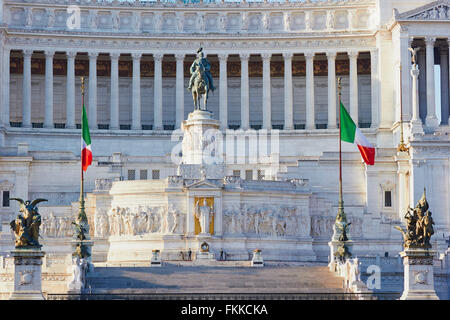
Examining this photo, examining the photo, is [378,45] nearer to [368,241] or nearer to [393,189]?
[393,189]

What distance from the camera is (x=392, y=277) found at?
70.8 m

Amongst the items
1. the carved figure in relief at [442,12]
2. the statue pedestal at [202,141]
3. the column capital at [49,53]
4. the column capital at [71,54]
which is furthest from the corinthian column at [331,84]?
the statue pedestal at [202,141]

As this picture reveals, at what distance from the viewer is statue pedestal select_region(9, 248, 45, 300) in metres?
59.1

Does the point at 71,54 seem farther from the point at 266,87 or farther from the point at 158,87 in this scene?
the point at 266,87

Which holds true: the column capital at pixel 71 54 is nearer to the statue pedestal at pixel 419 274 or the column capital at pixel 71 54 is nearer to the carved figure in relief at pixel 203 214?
the carved figure in relief at pixel 203 214

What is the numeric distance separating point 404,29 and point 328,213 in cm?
2660

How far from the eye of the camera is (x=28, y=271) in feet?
195

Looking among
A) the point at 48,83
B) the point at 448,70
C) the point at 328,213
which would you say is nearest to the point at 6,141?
the point at 48,83

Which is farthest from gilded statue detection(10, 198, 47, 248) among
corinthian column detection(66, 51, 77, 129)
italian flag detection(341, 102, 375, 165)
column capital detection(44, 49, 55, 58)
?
column capital detection(44, 49, 55, 58)

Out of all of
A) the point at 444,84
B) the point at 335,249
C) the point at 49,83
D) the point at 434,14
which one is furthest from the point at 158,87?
the point at 335,249

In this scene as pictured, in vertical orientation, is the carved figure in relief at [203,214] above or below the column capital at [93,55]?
below

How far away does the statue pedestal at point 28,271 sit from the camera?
59062 millimetres

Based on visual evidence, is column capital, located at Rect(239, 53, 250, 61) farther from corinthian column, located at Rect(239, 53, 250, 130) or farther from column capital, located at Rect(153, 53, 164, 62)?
column capital, located at Rect(153, 53, 164, 62)

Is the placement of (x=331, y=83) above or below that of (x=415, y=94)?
above
